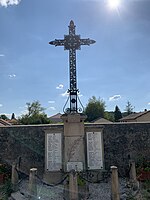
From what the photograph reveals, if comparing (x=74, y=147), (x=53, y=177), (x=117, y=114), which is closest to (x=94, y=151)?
(x=74, y=147)

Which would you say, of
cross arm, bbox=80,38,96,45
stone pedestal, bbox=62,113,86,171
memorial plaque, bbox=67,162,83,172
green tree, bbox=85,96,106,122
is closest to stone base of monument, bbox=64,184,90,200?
memorial plaque, bbox=67,162,83,172

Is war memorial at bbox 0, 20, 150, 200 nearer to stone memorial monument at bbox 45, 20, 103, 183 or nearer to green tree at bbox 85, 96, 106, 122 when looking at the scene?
stone memorial monument at bbox 45, 20, 103, 183

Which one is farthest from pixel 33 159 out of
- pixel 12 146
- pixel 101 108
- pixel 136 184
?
pixel 101 108

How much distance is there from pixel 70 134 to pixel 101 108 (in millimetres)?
29021

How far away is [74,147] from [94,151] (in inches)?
34.7

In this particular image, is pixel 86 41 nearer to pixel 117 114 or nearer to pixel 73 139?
pixel 73 139

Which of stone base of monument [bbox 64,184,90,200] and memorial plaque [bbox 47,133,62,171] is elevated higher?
memorial plaque [bbox 47,133,62,171]

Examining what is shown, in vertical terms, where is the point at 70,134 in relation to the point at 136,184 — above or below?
above

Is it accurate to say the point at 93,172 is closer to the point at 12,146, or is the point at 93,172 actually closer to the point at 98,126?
the point at 98,126

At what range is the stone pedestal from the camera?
8211mm

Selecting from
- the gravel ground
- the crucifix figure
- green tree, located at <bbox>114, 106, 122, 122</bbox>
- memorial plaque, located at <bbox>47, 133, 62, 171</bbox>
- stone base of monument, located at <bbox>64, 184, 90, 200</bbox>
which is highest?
green tree, located at <bbox>114, 106, 122, 122</bbox>

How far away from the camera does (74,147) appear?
827 centimetres

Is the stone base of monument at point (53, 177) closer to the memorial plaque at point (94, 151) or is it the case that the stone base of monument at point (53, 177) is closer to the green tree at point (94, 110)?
the memorial plaque at point (94, 151)

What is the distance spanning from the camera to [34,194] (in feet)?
20.4
